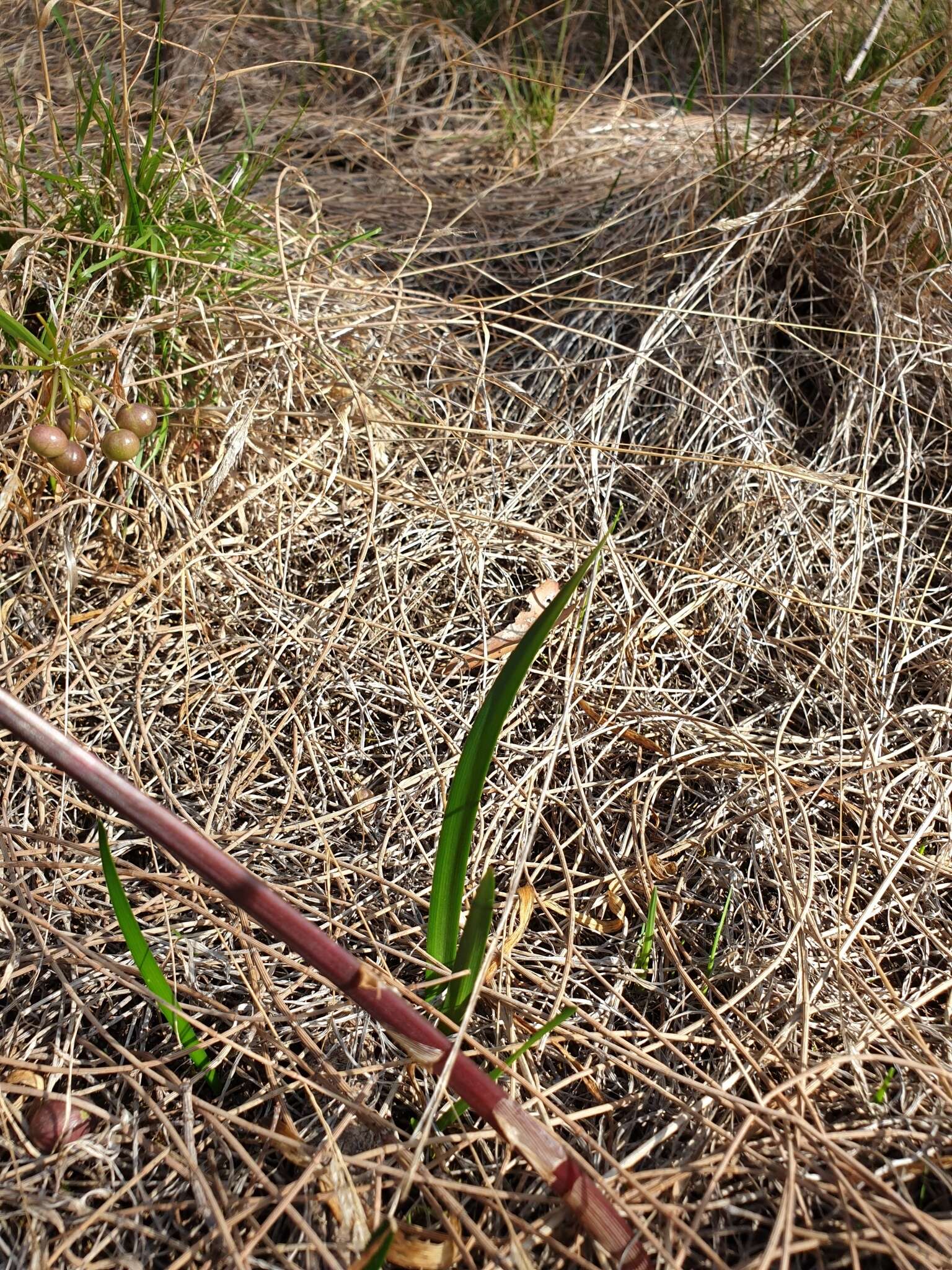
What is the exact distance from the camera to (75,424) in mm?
1200

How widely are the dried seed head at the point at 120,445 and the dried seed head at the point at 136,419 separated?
0.09ft

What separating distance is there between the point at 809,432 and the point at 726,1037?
1074 millimetres

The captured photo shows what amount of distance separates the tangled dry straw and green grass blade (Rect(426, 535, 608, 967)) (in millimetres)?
128

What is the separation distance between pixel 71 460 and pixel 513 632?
647 mm

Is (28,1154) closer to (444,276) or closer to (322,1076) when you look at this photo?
(322,1076)

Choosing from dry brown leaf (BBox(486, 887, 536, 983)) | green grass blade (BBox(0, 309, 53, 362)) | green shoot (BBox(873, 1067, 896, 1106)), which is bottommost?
green shoot (BBox(873, 1067, 896, 1106))

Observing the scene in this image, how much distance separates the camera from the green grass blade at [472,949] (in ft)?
2.49

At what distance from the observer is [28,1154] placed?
0.85 metres

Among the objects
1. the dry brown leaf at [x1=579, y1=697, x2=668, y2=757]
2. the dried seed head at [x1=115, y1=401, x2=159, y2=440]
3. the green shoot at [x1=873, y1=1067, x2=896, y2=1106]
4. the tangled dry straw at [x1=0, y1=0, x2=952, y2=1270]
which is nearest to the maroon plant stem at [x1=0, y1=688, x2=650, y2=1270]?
the tangled dry straw at [x1=0, y1=0, x2=952, y2=1270]

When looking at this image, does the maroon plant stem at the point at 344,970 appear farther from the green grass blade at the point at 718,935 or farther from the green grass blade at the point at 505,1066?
the green grass blade at the point at 718,935

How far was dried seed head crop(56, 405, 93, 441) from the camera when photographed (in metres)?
1.20

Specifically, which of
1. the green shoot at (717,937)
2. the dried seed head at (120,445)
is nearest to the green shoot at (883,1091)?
the green shoot at (717,937)

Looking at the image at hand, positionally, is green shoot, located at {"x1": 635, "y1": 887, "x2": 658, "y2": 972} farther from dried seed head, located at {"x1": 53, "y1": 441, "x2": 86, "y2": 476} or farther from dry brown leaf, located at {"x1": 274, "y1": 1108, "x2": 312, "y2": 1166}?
dried seed head, located at {"x1": 53, "y1": 441, "x2": 86, "y2": 476}

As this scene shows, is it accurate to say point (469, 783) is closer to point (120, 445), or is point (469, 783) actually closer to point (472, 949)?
point (472, 949)
